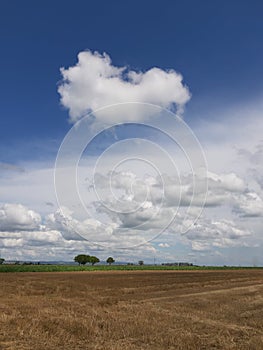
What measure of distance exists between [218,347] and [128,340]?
3887 mm

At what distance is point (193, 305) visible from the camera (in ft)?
101

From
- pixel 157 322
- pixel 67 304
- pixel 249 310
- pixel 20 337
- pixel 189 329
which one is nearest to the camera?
pixel 20 337

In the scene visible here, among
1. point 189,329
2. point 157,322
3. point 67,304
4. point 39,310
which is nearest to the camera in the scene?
point 189,329

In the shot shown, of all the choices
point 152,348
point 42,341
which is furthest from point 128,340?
point 42,341

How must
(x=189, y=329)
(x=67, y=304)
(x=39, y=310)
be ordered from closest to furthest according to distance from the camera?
(x=189, y=329), (x=39, y=310), (x=67, y=304)

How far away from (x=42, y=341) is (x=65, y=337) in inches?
46.7

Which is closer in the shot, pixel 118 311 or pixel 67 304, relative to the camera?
pixel 118 311

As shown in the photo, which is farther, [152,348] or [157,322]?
[157,322]

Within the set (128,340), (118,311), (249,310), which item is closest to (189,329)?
(128,340)

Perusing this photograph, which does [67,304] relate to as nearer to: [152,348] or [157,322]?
[157,322]

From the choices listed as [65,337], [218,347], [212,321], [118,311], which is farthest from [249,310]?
[65,337]

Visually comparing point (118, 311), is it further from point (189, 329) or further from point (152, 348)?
point (152, 348)

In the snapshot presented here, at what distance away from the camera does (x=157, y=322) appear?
21.9 m

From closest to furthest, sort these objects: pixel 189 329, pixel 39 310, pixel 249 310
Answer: pixel 189 329 → pixel 39 310 → pixel 249 310
